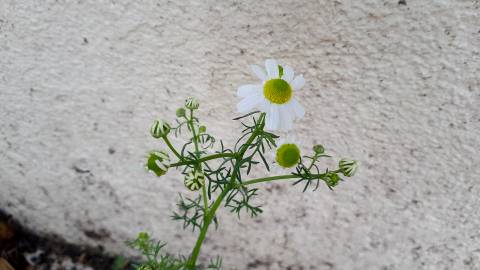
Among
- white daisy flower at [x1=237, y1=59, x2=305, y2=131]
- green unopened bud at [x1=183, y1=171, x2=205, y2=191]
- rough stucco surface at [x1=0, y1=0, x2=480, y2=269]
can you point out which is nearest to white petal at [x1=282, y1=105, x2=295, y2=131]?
white daisy flower at [x1=237, y1=59, x2=305, y2=131]

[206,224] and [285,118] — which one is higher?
[285,118]

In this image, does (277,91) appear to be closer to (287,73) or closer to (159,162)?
(287,73)

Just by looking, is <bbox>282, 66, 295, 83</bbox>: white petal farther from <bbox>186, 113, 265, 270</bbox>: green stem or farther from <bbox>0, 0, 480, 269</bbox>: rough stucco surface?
<bbox>0, 0, 480, 269</bbox>: rough stucco surface

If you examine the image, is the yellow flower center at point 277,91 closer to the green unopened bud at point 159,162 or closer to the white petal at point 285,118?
the white petal at point 285,118

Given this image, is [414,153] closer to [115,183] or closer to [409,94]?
[409,94]

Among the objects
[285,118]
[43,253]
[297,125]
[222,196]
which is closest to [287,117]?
[285,118]
